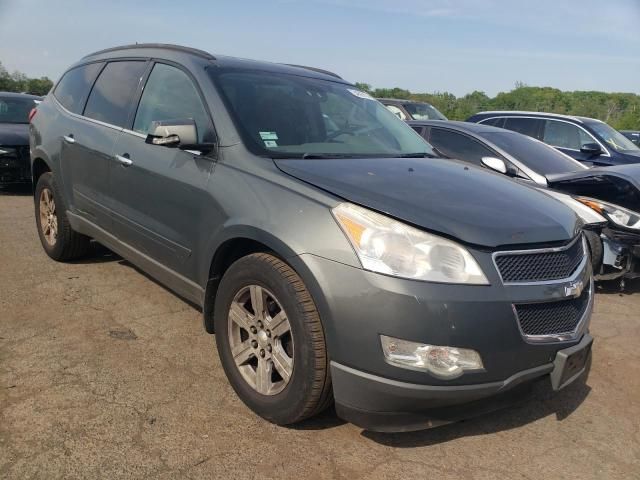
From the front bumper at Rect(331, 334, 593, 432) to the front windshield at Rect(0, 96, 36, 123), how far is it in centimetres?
896

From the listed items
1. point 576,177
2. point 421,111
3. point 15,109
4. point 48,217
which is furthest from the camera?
point 421,111

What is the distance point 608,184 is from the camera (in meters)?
5.34

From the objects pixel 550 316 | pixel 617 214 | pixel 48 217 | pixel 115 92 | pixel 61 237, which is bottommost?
pixel 61 237

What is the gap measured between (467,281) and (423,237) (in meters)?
0.25

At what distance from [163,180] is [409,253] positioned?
170cm

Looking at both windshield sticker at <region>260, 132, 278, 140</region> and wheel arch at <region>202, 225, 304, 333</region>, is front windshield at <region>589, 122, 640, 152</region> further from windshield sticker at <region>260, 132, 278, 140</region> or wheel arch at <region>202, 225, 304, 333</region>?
wheel arch at <region>202, 225, 304, 333</region>

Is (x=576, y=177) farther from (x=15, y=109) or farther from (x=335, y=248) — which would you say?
(x=15, y=109)

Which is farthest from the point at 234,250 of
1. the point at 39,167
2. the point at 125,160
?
the point at 39,167

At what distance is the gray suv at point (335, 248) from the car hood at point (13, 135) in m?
5.23

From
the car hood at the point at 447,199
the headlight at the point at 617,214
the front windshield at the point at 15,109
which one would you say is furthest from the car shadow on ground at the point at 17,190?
the headlight at the point at 617,214

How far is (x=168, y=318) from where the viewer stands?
395 cm

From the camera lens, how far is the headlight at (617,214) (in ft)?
16.1

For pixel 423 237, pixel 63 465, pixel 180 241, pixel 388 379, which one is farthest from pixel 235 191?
pixel 63 465

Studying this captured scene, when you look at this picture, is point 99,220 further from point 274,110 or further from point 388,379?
point 388,379
